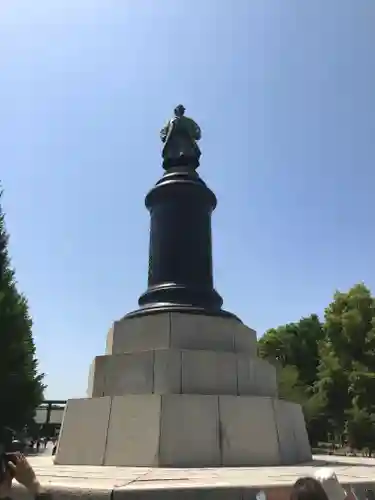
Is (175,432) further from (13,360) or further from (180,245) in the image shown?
(13,360)

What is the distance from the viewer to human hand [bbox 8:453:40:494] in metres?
3.70

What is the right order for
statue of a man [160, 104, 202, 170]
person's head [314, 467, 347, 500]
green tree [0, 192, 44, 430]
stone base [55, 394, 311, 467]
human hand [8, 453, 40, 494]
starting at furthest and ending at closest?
1. green tree [0, 192, 44, 430]
2. statue of a man [160, 104, 202, 170]
3. stone base [55, 394, 311, 467]
4. human hand [8, 453, 40, 494]
5. person's head [314, 467, 347, 500]

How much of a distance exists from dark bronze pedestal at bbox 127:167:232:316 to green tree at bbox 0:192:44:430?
48.6 ft

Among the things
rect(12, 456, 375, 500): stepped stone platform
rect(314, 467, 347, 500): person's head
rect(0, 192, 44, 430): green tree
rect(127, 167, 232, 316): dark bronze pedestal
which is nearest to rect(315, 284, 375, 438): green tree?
rect(0, 192, 44, 430): green tree

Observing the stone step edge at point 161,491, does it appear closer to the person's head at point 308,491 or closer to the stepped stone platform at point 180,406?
the person's head at point 308,491

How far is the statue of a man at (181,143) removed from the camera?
11.0 meters

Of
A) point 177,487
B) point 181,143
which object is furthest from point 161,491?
point 181,143

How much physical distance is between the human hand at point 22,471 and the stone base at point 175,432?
123 inches

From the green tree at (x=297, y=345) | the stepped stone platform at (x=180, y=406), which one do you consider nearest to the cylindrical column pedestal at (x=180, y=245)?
the stepped stone platform at (x=180, y=406)

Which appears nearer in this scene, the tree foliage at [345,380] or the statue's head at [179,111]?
the statue's head at [179,111]

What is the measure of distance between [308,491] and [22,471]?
2473mm

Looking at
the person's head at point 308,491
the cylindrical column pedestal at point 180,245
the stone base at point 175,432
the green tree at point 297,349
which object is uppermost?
the green tree at point 297,349

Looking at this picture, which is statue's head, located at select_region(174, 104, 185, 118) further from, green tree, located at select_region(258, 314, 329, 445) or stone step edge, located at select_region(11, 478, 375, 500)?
green tree, located at select_region(258, 314, 329, 445)

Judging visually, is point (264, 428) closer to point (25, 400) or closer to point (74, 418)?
point (74, 418)
